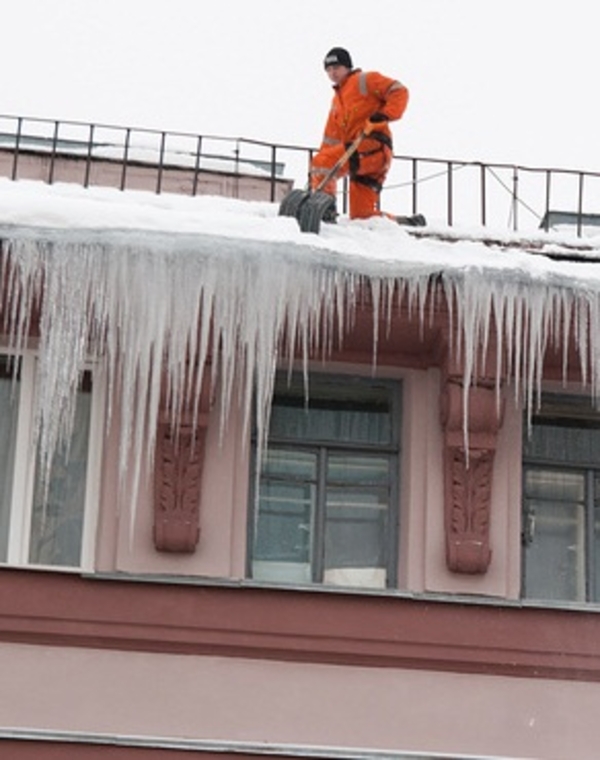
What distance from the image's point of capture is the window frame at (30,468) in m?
13.0

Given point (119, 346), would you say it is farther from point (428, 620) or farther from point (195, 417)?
point (428, 620)

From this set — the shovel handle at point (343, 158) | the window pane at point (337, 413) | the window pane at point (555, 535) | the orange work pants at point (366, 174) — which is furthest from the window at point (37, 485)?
the window pane at point (555, 535)

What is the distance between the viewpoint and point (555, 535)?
13.6m

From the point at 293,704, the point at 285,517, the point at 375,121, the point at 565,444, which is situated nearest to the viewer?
the point at 293,704

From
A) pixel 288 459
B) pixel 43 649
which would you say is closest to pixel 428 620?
pixel 288 459

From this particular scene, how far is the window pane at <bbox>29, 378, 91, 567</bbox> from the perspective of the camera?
515 inches

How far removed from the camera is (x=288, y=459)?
44.5ft

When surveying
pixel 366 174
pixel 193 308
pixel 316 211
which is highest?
pixel 366 174

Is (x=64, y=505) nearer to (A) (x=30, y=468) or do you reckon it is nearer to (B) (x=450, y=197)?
(A) (x=30, y=468)

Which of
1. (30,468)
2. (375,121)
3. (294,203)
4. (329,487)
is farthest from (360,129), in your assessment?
(30,468)

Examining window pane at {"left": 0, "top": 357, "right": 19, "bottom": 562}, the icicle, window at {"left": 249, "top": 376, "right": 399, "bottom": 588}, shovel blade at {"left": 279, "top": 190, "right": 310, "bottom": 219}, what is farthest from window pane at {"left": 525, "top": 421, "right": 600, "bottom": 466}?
window pane at {"left": 0, "top": 357, "right": 19, "bottom": 562}

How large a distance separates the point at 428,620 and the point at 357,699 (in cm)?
62

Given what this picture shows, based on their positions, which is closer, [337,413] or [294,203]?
[294,203]

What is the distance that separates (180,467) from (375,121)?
2738 mm
